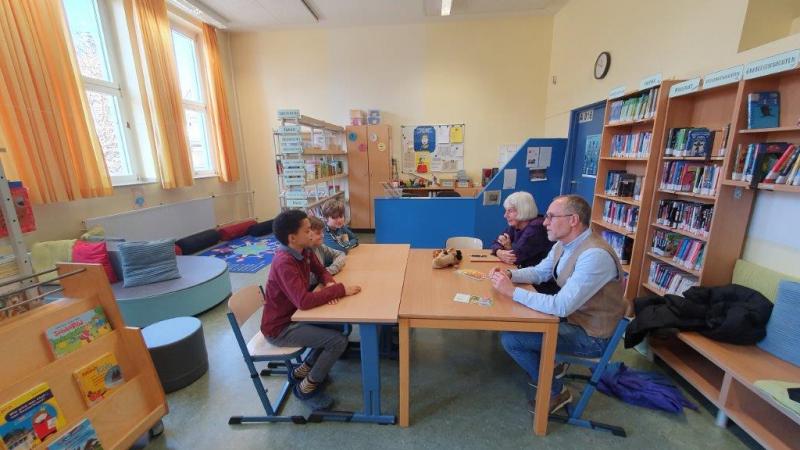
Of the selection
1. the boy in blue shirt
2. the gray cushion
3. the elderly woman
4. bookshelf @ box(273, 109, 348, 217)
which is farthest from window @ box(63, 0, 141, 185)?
the elderly woman

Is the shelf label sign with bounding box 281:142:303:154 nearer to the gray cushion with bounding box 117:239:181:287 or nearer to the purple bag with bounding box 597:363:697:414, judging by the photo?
the gray cushion with bounding box 117:239:181:287

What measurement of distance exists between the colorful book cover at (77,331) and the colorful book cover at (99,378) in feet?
0.35

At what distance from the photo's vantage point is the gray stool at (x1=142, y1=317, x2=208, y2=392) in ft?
6.69

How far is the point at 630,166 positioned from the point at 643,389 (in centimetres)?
227

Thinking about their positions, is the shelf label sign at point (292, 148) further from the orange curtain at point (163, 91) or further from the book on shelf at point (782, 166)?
the book on shelf at point (782, 166)

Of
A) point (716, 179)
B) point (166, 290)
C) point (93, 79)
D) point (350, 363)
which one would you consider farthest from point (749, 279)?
point (93, 79)

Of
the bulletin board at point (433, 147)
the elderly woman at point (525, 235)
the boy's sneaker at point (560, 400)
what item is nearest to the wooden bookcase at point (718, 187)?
the elderly woman at point (525, 235)

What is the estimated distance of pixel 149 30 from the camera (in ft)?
13.8

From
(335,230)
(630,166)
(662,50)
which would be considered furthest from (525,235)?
(662,50)

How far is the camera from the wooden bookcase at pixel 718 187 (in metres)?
2.02

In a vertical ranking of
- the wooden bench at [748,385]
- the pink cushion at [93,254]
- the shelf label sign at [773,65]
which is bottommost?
the wooden bench at [748,385]

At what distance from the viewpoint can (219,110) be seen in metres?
5.67

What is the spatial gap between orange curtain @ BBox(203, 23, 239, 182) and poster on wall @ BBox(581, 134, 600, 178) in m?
5.99

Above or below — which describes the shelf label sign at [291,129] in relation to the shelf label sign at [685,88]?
below
